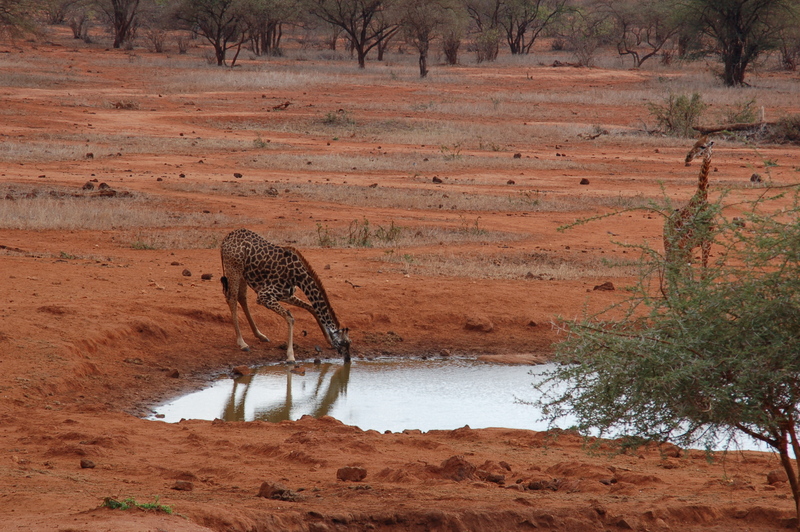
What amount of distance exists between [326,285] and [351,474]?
553 centimetres

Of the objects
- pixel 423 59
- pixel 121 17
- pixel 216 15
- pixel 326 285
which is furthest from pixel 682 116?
pixel 121 17

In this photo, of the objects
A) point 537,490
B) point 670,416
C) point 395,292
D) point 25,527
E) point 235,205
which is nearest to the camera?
point 25,527

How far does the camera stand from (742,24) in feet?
127

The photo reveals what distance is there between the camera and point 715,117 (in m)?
30.0

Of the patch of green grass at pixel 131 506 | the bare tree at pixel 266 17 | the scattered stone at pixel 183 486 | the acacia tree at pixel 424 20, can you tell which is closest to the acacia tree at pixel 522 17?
the acacia tree at pixel 424 20

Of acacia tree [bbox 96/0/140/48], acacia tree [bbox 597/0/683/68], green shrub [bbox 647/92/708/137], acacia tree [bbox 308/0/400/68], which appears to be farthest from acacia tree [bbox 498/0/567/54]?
green shrub [bbox 647/92/708/137]

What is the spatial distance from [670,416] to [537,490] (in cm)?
142

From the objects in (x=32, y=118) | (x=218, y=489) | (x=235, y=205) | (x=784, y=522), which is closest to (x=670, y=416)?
(x=784, y=522)

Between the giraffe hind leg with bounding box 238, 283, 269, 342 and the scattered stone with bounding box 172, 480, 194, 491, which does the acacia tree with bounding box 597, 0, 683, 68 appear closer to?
the giraffe hind leg with bounding box 238, 283, 269, 342

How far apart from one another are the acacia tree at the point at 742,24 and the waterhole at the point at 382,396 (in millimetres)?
33341

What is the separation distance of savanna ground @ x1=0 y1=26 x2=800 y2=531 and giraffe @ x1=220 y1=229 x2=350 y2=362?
51 cm

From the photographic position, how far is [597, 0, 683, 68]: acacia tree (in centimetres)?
5100

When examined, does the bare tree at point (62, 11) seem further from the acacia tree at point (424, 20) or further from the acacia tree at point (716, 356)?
the acacia tree at point (716, 356)

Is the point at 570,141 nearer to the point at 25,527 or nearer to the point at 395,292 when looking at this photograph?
the point at 395,292
